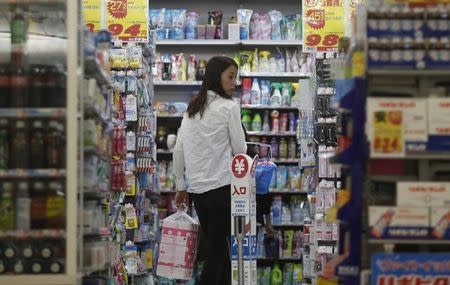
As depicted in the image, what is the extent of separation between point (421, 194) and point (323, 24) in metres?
4.33

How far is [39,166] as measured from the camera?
3.95m

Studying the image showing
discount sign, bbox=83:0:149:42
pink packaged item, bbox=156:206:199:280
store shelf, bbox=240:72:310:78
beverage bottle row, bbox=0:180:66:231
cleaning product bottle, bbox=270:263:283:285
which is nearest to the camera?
beverage bottle row, bbox=0:180:66:231

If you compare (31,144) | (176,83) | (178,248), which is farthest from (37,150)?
(176,83)

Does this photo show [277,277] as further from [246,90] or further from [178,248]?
[178,248]

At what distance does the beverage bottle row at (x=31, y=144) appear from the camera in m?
3.95

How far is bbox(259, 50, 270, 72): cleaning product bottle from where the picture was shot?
10.8 metres

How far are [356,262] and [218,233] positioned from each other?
6.96ft

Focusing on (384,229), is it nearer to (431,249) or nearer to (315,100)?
(431,249)

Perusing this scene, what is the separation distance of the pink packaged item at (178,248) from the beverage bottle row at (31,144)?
7.14ft

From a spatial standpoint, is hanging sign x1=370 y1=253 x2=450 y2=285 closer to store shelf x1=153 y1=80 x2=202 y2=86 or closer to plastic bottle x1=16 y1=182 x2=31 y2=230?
plastic bottle x1=16 y1=182 x2=31 y2=230

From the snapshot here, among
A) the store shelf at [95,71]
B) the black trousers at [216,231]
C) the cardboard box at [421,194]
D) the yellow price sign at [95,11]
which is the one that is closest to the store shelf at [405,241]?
the cardboard box at [421,194]

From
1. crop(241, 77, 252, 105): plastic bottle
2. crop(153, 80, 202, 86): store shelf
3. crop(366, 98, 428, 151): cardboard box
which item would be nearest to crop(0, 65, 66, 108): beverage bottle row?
crop(366, 98, 428, 151): cardboard box

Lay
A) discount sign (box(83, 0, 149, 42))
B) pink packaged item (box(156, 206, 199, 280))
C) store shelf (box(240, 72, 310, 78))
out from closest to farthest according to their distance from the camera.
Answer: pink packaged item (box(156, 206, 199, 280)) < discount sign (box(83, 0, 149, 42)) < store shelf (box(240, 72, 310, 78))

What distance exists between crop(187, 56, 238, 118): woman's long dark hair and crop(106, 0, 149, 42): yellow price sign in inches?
87.0
